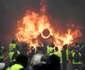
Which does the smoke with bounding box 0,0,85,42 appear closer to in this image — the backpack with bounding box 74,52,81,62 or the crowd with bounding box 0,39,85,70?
the crowd with bounding box 0,39,85,70

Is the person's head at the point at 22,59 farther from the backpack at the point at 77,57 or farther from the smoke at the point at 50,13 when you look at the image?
the smoke at the point at 50,13

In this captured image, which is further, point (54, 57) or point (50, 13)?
point (50, 13)

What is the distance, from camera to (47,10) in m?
22.3

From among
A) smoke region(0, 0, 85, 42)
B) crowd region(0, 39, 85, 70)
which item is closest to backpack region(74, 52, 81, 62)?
crowd region(0, 39, 85, 70)

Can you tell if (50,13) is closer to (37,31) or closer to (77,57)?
(37,31)

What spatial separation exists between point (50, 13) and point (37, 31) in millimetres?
1968

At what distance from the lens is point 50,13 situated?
72.4ft

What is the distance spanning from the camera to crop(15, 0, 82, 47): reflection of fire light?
22.2 m

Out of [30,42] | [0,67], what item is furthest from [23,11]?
[0,67]

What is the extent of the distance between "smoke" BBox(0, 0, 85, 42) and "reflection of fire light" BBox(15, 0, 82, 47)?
548 millimetres

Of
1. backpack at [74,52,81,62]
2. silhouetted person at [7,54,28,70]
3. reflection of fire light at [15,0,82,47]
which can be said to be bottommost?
silhouetted person at [7,54,28,70]

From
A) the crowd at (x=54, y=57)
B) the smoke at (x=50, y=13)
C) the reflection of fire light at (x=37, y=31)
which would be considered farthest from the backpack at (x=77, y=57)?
the reflection of fire light at (x=37, y=31)

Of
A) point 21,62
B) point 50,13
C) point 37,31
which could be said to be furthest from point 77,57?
point 37,31

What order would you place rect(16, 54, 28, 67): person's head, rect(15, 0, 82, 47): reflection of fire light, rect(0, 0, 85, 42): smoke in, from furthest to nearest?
rect(15, 0, 82, 47): reflection of fire light, rect(0, 0, 85, 42): smoke, rect(16, 54, 28, 67): person's head
